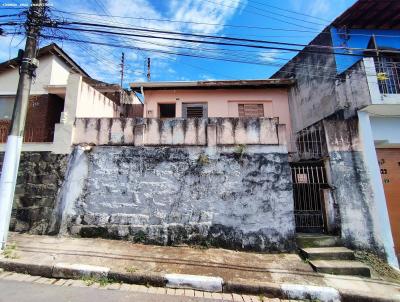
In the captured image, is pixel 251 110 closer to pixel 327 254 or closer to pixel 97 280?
pixel 327 254

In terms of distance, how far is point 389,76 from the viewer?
332 inches

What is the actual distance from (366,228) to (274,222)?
2466mm

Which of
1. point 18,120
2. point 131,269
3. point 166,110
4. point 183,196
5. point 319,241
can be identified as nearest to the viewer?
point 131,269

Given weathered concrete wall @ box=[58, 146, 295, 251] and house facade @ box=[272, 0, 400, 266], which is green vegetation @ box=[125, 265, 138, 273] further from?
house facade @ box=[272, 0, 400, 266]

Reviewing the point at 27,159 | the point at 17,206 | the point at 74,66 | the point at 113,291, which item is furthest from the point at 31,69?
the point at 113,291

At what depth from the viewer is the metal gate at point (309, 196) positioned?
24.0 feet

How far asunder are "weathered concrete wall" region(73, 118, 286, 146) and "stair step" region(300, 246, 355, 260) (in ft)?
9.35

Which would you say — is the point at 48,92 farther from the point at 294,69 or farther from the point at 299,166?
the point at 294,69

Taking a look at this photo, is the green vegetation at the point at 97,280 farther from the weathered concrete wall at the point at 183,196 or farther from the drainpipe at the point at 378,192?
the drainpipe at the point at 378,192

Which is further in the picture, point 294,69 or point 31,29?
point 294,69

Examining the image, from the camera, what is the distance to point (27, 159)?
7473 mm

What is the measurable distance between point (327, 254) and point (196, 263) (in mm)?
3177

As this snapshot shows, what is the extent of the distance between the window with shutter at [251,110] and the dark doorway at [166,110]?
315cm

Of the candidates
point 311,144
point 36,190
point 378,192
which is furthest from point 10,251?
point 378,192
